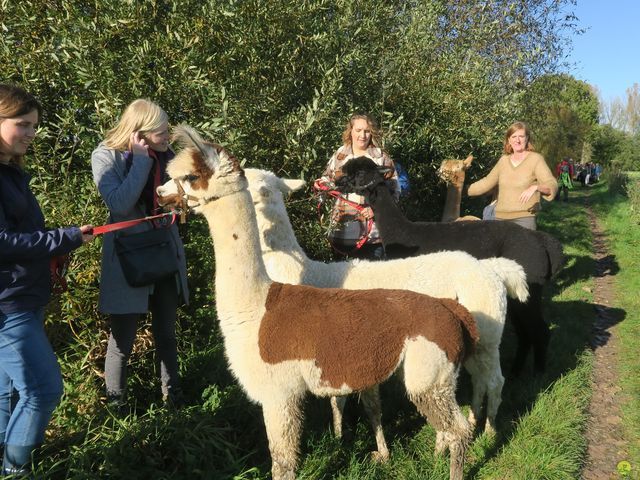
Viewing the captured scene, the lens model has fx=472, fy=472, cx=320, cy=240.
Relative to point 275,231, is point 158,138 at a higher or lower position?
higher

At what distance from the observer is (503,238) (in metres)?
4.85

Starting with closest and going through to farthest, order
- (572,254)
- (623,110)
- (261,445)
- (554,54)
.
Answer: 1. (261,445)
2. (572,254)
3. (554,54)
4. (623,110)

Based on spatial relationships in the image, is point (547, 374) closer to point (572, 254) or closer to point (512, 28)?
point (572, 254)

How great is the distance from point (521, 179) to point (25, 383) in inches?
208

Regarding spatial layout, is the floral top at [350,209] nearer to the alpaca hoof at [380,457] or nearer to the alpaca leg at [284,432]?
the alpaca hoof at [380,457]

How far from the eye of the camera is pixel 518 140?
5.64 meters

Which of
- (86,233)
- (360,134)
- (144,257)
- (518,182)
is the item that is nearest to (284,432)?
(144,257)

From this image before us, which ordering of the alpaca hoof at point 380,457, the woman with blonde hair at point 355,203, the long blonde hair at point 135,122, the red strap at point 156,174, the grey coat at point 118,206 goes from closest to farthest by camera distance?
the grey coat at point 118,206 < the long blonde hair at point 135,122 < the red strap at point 156,174 < the alpaca hoof at point 380,457 < the woman with blonde hair at point 355,203

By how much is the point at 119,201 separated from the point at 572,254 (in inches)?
423

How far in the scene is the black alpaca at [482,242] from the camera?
4.73m

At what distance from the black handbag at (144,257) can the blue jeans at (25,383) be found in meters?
0.59

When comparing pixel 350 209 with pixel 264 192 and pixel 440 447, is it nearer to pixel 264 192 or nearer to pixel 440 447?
pixel 264 192

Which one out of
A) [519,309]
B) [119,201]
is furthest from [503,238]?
[119,201]

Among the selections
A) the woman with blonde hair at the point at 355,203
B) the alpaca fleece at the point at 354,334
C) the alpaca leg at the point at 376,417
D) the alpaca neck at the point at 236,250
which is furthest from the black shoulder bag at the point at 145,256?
the woman with blonde hair at the point at 355,203
